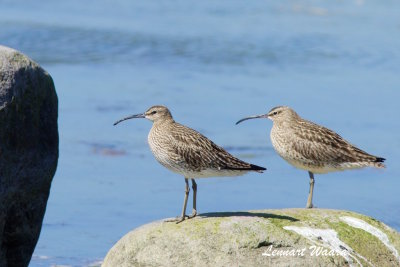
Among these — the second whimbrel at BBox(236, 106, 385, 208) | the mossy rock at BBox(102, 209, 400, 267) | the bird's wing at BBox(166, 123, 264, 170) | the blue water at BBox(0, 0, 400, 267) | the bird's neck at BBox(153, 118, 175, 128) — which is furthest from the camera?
the blue water at BBox(0, 0, 400, 267)

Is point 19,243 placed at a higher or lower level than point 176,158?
lower

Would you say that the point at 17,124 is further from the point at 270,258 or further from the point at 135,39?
the point at 135,39

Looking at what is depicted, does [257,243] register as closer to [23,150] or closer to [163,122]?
[163,122]

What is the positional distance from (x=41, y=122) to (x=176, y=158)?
4.84ft

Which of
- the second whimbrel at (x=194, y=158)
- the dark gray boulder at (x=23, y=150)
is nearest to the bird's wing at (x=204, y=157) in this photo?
the second whimbrel at (x=194, y=158)

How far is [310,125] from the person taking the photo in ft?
41.5

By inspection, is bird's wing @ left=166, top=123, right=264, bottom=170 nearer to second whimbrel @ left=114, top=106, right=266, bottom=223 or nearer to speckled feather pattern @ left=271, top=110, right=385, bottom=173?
second whimbrel @ left=114, top=106, right=266, bottom=223

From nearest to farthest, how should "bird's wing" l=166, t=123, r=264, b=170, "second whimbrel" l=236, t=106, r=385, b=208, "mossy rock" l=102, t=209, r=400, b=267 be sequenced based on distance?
"mossy rock" l=102, t=209, r=400, b=267 < "bird's wing" l=166, t=123, r=264, b=170 < "second whimbrel" l=236, t=106, r=385, b=208

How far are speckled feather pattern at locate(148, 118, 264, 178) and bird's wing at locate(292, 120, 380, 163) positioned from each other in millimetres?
1616

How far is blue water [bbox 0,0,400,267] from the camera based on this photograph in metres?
14.6

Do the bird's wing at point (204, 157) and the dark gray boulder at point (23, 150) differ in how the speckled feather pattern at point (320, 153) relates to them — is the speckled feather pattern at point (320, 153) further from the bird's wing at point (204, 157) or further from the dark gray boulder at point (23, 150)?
the dark gray boulder at point (23, 150)

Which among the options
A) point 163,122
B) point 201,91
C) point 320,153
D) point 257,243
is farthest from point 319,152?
point 201,91

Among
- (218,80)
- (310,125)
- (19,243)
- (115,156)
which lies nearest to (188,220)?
(19,243)

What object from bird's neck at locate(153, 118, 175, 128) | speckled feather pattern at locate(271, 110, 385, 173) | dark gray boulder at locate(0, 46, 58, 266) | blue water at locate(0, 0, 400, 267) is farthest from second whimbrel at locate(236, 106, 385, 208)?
dark gray boulder at locate(0, 46, 58, 266)
